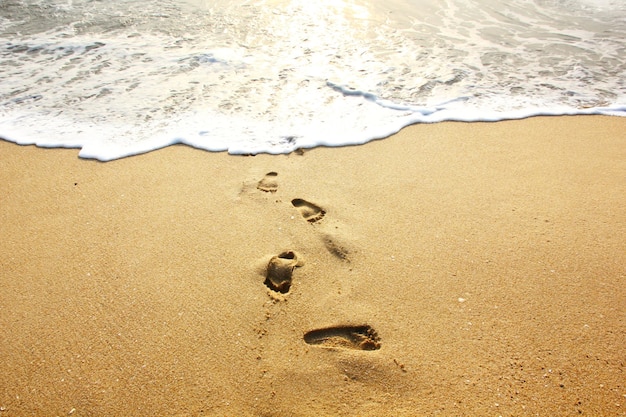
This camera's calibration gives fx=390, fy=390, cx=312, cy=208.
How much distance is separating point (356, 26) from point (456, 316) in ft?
15.1

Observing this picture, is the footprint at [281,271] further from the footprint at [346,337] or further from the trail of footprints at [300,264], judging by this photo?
the footprint at [346,337]

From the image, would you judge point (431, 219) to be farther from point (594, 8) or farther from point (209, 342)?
point (594, 8)

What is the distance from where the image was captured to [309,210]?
2516mm

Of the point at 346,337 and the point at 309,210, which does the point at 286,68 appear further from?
the point at 346,337

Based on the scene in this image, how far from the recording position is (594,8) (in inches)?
236

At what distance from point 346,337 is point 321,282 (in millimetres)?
342

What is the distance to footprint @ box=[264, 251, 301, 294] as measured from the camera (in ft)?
6.72

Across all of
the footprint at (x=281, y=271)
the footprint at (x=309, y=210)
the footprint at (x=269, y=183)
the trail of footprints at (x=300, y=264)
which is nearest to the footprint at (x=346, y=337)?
the trail of footprints at (x=300, y=264)

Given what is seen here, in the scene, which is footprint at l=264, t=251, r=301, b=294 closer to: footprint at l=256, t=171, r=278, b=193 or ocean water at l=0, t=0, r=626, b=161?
footprint at l=256, t=171, r=278, b=193

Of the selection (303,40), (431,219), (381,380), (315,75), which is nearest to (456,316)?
(381,380)

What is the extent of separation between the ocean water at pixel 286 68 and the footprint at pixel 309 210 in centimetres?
66

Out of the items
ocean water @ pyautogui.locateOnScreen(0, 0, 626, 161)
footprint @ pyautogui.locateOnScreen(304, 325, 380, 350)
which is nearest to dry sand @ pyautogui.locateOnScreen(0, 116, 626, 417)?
footprint @ pyautogui.locateOnScreen(304, 325, 380, 350)

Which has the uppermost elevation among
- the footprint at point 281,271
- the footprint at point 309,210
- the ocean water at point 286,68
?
the ocean water at point 286,68

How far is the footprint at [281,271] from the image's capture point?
2049mm
